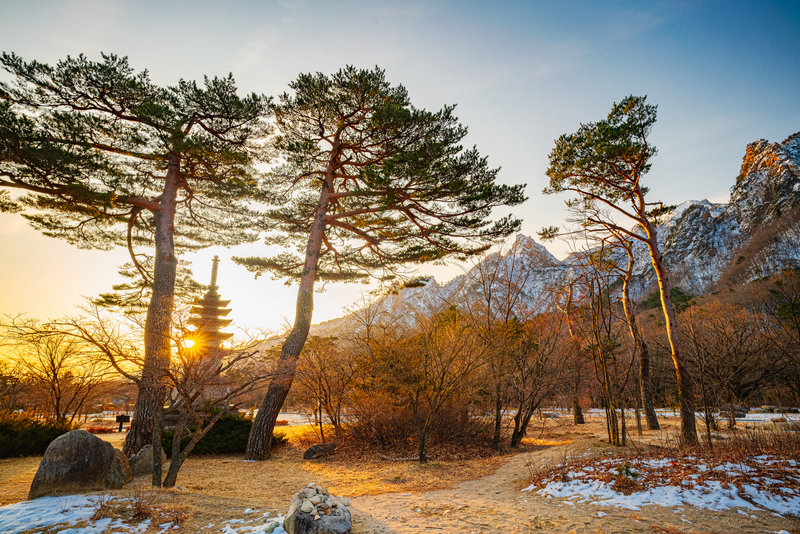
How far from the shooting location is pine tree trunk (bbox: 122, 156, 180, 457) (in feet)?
19.8

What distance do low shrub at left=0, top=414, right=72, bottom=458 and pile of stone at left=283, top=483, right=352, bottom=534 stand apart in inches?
395

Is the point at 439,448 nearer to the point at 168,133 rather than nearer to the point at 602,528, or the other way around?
the point at 602,528

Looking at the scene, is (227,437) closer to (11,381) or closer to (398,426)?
(398,426)

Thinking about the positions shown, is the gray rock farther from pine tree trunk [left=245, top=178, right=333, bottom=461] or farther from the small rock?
the small rock

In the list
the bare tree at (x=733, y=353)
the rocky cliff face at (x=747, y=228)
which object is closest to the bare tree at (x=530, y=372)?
the bare tree at (x=733, y=353)

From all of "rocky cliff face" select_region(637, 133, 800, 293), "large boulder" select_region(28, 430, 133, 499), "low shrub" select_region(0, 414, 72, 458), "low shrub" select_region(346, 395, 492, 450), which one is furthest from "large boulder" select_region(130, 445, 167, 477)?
"rocky cliff face" select_region(637, 133, 800, 293)

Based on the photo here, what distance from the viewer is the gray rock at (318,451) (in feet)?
32.8

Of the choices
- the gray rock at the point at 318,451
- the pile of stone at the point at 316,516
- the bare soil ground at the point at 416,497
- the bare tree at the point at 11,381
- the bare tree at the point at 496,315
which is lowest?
the gray rock at the point at 318,451

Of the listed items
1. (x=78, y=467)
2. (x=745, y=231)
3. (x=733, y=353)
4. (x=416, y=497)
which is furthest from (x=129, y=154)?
(x=745, y=231)

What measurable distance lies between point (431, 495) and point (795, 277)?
59.6 ft

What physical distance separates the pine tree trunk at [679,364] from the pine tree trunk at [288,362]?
8899 mm

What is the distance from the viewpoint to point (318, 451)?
10.1 m

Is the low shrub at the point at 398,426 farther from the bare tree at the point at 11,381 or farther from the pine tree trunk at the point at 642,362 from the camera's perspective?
the bare tree at the point at 11,381

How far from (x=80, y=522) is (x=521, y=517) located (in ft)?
16.3
